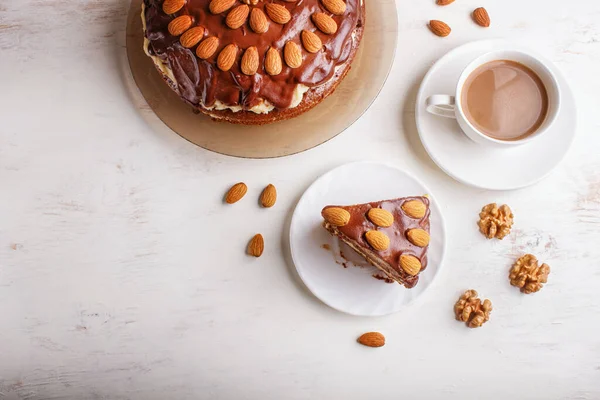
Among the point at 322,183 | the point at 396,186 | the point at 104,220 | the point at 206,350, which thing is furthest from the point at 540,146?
the point at 104,220

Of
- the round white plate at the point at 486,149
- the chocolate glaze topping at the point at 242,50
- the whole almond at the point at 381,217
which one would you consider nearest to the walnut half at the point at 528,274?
the round white plate at the point at 486,149

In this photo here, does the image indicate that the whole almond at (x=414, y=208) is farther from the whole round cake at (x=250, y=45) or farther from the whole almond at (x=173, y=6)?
the whole almond at (x=173, y=6)

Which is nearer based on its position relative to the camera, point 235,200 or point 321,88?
point 321,88

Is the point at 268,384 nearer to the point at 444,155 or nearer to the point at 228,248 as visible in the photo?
the point at 228,248

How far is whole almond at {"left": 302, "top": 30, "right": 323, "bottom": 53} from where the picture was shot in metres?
1.63

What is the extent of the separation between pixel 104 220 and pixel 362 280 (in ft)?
3.00

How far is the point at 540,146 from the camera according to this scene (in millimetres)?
1951

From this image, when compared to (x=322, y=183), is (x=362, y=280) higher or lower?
lower

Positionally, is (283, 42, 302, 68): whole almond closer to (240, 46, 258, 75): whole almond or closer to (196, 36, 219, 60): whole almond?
(240, 46, 258, 75): whole almond

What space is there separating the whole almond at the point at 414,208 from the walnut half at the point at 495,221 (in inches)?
12.2

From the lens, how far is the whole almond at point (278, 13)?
161 centimetres

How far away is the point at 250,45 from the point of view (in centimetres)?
163

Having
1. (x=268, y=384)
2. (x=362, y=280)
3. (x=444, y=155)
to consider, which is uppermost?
(x=444, y=155)

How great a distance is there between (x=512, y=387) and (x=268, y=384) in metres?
0.84
